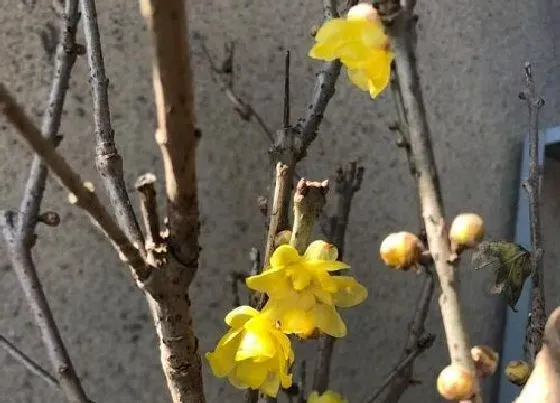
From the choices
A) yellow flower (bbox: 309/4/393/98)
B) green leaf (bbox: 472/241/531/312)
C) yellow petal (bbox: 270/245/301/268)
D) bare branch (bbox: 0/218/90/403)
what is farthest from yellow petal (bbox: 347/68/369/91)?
bare branch (bbox: 0/218/90/403)

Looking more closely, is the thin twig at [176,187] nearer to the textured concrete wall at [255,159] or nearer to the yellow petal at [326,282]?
the yellow petal at [326,282]

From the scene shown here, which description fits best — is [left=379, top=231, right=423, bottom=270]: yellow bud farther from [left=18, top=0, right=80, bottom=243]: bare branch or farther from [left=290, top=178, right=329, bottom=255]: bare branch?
[left=18, top=0, right=80, bottom=243]: bare branch

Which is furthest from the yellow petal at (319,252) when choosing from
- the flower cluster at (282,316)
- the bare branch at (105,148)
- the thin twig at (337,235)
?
the thin twig at (337,235)

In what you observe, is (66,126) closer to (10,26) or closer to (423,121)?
(10,26)

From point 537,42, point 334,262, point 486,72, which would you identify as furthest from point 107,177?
point 537,42

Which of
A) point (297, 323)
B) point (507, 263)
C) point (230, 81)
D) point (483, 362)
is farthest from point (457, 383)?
point (230, 81)
